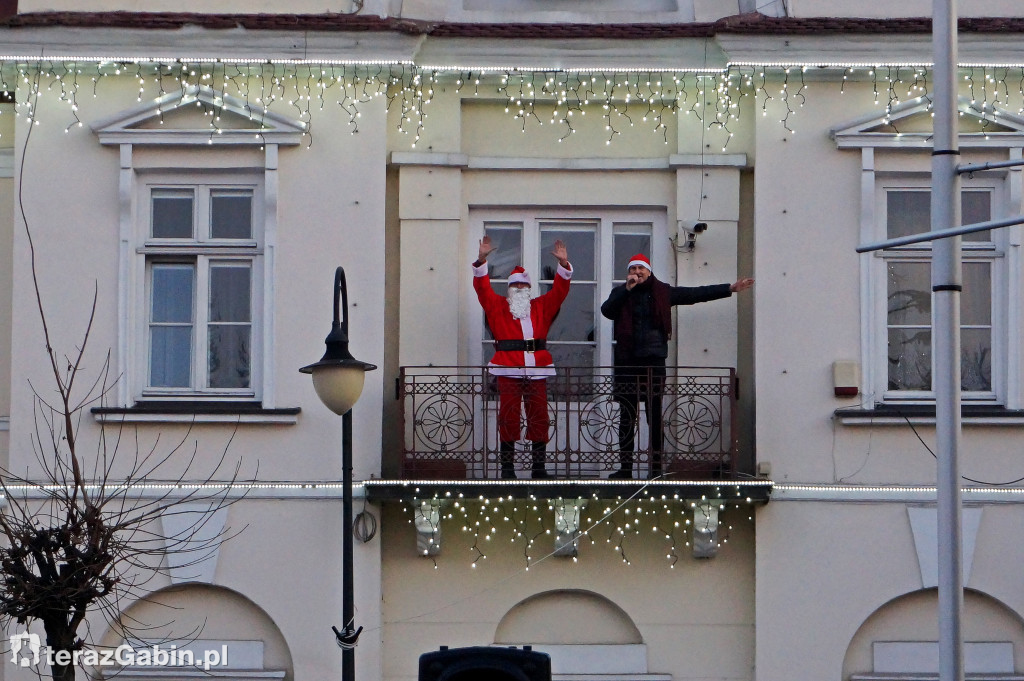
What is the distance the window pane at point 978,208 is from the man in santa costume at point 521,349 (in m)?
3.44

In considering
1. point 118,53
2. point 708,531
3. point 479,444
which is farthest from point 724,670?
point 118,53

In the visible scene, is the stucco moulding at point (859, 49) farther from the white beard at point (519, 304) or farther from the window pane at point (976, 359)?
the white beard at point (519, 304)

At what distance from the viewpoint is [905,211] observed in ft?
46.2

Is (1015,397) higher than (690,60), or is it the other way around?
(690,60)

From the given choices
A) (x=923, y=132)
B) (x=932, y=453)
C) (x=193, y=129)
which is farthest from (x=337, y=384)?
(x=923, y=132)

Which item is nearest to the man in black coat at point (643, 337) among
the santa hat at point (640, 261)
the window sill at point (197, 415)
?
the santa hat at point (640, 261)

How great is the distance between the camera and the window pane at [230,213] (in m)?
14.1

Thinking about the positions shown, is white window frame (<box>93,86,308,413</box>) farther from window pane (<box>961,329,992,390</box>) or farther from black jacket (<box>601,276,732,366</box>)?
window pane (<box>961,329,992,390</box>)

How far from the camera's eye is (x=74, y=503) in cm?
1096

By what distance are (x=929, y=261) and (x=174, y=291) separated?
641cm

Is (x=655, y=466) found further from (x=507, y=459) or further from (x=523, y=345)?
(x=523, y=345)

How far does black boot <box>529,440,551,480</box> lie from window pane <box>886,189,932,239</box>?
3.49 m

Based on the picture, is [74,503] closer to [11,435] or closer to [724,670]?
[11,435]

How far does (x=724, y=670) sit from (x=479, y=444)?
2.75 meters
